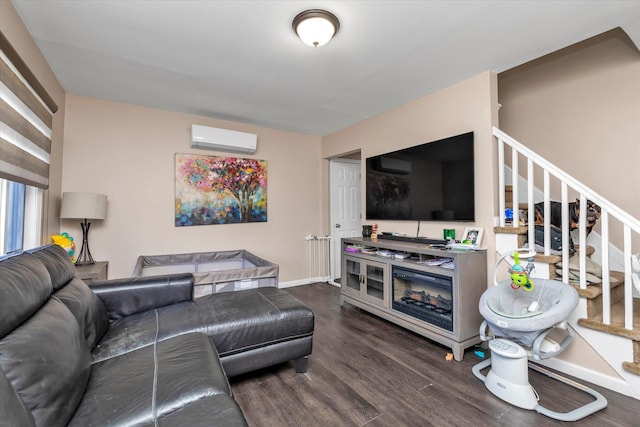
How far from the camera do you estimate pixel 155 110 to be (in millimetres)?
3342

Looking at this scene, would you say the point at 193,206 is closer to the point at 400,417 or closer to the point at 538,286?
the point at 400,417

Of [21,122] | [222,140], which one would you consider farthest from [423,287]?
[21,122]

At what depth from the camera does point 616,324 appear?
5.82 feet

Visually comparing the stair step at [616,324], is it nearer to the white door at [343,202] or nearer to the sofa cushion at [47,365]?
the sofa cushion at [47,365]

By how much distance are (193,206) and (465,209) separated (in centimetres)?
306

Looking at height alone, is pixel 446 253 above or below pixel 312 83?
below

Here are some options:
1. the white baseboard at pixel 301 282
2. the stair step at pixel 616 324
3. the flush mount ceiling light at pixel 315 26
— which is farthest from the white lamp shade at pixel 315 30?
the white baseboard at pixel 301 282

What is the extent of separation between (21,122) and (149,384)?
181 cm

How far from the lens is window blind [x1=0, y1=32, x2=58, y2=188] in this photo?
1.55 metres

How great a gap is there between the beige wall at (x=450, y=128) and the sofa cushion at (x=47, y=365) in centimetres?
271

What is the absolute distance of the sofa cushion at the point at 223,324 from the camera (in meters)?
1.55

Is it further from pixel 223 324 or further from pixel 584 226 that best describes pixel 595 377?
pixel 223 324

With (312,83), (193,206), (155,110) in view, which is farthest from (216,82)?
(193,206)

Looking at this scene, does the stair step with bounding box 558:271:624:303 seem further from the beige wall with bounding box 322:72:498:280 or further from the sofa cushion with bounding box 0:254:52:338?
the sofa cushion with bounding box 0:254:52:338
